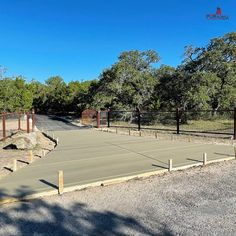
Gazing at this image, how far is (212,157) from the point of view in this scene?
9.67 metres

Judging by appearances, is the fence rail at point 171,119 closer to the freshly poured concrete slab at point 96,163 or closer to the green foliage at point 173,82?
the green foliage at point 173,82

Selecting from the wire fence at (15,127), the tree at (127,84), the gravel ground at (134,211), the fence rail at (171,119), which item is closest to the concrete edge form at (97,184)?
the gravel ground at (134,211)

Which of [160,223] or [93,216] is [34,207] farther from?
[160,223]

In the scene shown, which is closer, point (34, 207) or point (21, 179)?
point (34, 207)

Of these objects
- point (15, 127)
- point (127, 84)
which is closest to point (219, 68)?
point (127, 84)

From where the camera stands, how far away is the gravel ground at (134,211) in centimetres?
422

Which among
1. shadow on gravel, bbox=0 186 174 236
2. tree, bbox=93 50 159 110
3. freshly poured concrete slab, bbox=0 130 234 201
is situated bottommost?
shadow on gravel, bbox=0 186 174 236

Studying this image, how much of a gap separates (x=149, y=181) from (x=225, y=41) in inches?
859

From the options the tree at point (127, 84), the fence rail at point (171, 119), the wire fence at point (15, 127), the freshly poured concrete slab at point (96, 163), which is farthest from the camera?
the tree at point (127, 84)

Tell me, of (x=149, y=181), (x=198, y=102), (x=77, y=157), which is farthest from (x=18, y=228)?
(x=198, y=102)

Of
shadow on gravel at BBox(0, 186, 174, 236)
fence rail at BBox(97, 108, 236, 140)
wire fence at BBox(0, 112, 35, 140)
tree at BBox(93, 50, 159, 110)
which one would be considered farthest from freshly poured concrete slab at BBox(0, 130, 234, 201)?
tree at BBox(93, 50, 159, 110)

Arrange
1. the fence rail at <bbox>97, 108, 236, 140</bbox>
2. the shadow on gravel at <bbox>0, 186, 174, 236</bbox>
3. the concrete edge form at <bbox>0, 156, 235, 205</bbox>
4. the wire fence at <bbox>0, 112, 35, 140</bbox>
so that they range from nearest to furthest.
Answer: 1. the shadow on gravel at <bbox>0, 186, 174, 236</bbox>
2. the concrete edge form at <bbox>0, 156, 235, 205</bbox>
3. the wire fence at <bbox>0, 112, 35, 140</bbox>
4. the fence rail at <bbox>97, 108, 236, 140</bbox>

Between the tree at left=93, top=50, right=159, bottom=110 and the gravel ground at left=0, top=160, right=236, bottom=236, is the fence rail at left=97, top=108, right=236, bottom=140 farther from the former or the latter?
the gravel ground at left=0, top=160, right=236, bottom=236

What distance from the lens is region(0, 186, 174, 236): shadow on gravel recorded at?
164 inches
